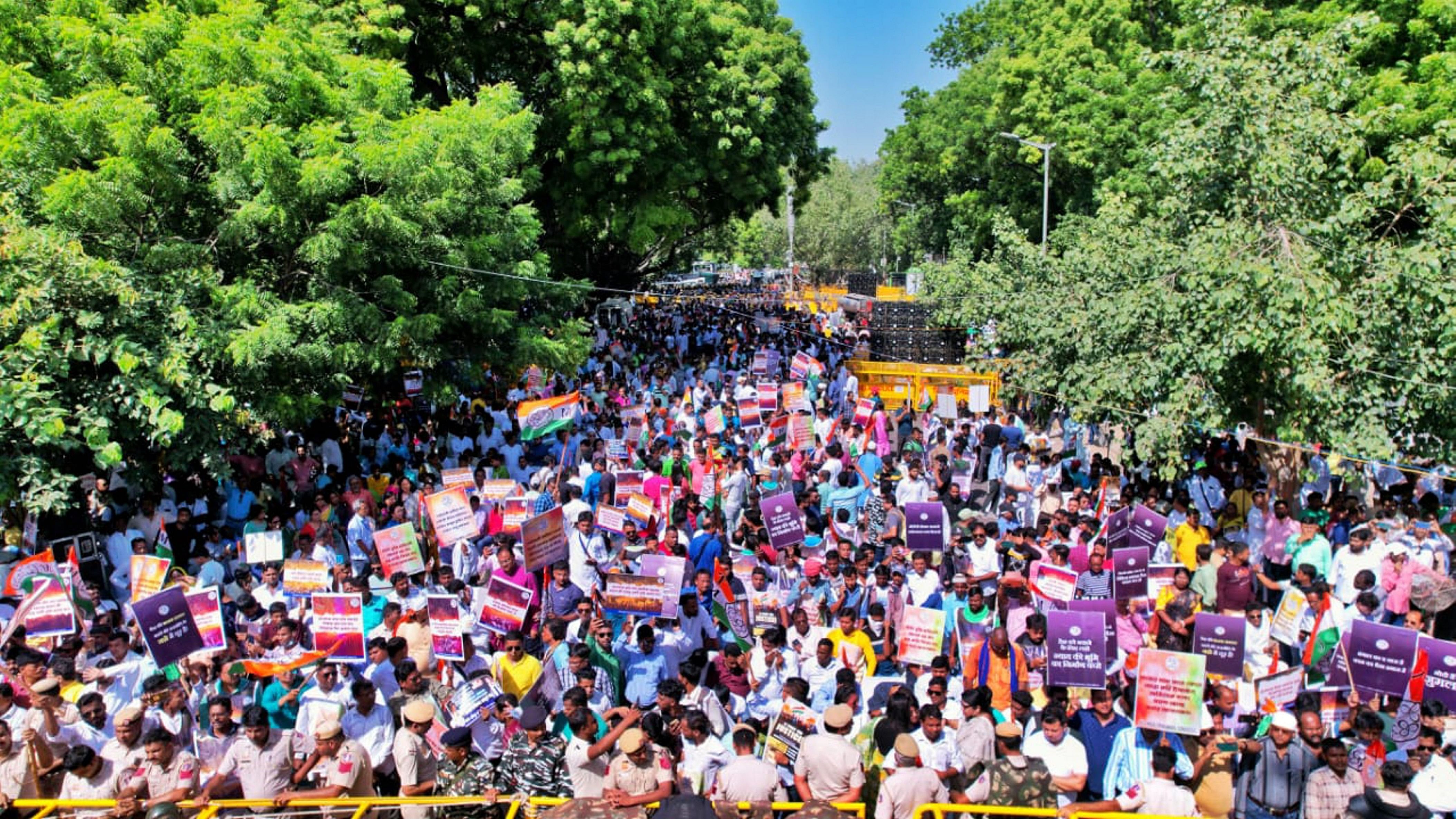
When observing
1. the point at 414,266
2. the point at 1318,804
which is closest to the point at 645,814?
the point at 1318,804

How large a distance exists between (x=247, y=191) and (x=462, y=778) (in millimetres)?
9444

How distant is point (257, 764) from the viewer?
684 cm

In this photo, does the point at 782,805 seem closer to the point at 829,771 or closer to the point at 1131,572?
the point at 829,771

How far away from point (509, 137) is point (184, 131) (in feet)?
14.3

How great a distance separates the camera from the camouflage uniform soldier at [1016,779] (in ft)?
20.8

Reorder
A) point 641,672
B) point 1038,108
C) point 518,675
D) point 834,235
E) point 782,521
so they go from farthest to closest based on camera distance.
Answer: point 834,235, point 1038,108, point 782,521, point 641,672, point 518,675

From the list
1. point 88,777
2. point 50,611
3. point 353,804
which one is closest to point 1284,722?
point 353,804

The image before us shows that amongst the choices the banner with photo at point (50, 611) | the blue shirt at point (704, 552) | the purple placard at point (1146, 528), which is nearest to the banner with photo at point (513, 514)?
the blue shirt at point (704, 552)

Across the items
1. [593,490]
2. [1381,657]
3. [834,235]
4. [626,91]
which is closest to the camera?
[1381,657]

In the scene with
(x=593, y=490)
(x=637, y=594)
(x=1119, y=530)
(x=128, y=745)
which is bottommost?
(x=128, y=745)

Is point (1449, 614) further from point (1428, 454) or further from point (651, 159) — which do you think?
point (651, 159)

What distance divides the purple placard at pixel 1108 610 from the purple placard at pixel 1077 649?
1.40ft

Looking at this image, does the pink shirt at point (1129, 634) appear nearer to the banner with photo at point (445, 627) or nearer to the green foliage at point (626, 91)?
the banner with photo at point (445, 627)

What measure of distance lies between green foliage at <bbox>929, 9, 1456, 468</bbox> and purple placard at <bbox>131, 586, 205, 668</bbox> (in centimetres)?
960
